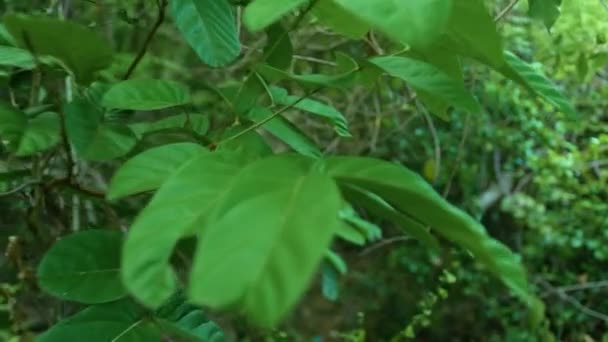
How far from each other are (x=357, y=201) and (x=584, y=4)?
64 cm

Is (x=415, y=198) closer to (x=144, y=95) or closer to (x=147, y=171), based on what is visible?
(x=147, y=171)

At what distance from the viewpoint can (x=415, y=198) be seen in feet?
1.69

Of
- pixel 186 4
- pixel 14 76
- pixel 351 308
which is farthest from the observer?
pixel 351 308

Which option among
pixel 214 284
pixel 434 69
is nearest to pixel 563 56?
pixel 434 69

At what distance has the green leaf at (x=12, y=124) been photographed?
65 centimetres

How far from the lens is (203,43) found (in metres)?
0.73

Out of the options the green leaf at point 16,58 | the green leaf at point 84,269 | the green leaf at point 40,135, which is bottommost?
the green leaf at point 84,269

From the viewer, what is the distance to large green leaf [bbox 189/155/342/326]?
38 cm

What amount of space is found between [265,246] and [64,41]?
297 millimetres

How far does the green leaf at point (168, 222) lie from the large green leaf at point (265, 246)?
4cm

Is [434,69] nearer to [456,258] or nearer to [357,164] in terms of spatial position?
[357,164]

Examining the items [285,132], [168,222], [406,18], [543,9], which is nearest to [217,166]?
[168,222]

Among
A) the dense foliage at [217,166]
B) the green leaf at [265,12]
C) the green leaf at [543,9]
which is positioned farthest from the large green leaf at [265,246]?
the green leaf at [543,9]

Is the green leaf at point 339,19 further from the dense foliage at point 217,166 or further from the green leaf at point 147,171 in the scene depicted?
the green leaf at point 147,171
